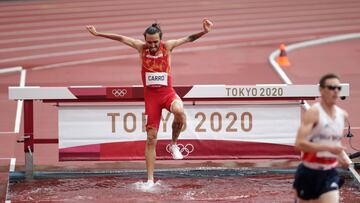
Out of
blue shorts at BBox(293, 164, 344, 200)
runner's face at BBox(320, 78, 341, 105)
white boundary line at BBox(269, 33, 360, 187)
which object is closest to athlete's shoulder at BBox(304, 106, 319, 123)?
runner's face at BBox(320, 78, 341, 105)

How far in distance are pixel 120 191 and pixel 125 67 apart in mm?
10025

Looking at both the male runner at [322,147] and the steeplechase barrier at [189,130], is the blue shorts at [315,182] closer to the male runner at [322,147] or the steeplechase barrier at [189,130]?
the male runner at [322,147]

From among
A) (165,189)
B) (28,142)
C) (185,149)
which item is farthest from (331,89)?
(28,142)

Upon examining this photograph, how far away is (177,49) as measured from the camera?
24203 millimetres

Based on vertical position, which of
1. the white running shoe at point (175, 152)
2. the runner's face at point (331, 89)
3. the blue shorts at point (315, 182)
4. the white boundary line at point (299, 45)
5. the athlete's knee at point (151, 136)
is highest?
the white boundary line at point (299, 45)

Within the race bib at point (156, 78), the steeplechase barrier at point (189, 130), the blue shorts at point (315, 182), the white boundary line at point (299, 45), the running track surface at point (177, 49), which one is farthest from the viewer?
the white boundary line at point (299, 45)

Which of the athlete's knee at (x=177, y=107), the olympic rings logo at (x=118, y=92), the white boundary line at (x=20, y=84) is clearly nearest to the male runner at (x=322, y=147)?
the athlete's knee at (x=177, y=107)

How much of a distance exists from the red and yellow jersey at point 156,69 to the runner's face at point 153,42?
0.20 feet

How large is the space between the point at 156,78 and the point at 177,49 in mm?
12514

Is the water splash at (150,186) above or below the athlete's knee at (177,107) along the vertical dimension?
below

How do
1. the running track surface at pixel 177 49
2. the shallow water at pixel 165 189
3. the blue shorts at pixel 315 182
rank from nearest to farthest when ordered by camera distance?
the blue shorts at pixel 315 182
the shallow water at pixel 165 189
the running track surface at pixel 177 49

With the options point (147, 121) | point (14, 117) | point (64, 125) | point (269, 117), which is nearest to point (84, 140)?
point (64, 125)

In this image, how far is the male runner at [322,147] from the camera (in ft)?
26.7

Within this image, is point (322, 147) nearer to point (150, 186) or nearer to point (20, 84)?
point (150, 186)
